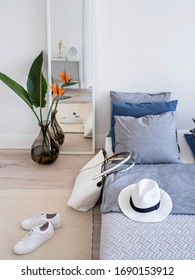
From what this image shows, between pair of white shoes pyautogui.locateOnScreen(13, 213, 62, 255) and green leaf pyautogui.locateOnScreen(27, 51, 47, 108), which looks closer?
pair of white shoes pyautogui.locateOnScreen(13, 213, 62, 255)

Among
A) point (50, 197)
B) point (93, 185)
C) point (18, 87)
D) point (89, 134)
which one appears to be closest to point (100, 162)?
point (93, 185)

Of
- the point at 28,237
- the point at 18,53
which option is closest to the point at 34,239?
the point at 28,237

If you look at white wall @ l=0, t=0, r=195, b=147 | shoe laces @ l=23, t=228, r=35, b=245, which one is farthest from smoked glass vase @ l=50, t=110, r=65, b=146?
shoe laces @ l=23, t=228, r=35, b=245

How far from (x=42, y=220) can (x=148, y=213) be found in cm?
73

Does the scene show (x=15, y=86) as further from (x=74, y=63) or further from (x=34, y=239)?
(x=34, y=239)

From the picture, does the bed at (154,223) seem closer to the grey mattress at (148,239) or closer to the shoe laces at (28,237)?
the grey mattress at (148,239)

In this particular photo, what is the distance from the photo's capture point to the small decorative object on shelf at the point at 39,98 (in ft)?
9.72

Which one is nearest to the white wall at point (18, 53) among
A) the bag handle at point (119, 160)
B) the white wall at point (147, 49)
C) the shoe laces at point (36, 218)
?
the white wall at point (147, 49)

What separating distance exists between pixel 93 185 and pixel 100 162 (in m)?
0.30

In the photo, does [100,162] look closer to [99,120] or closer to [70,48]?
[99,120]

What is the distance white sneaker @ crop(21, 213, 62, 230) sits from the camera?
217 cm

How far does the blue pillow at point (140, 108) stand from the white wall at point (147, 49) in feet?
1.57

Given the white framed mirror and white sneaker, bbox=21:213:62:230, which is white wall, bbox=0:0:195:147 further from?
white sneaker, bbox=21:213:62:230

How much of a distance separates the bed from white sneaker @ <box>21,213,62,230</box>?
1.19 ft
